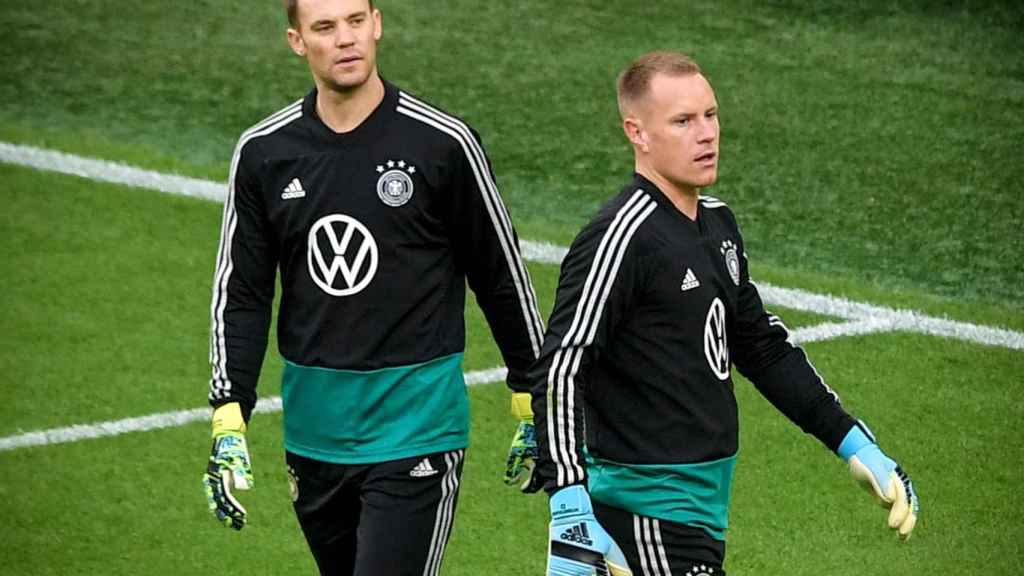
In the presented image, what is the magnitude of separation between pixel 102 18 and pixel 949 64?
20.2 ft

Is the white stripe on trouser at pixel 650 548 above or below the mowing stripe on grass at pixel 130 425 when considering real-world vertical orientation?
above

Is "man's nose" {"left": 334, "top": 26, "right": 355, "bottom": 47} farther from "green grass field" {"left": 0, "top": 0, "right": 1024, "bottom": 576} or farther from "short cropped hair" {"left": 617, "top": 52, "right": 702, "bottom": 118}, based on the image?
"green grass field" {"left": 0, "top": 0, "right": 1024, "bottom": 576}

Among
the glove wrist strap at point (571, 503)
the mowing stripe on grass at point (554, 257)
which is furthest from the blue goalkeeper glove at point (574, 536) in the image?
the mowing stripe on grass at point (554, 257)

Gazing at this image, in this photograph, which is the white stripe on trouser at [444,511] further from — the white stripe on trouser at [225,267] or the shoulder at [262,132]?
the shoulder at [262,132]

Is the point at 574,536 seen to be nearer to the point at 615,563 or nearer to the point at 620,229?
the point at 615,563

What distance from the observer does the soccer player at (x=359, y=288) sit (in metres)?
5.79

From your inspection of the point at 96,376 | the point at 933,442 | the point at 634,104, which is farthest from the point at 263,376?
the point at 634,104

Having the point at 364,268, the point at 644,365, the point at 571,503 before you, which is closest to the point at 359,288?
the point at 364,268

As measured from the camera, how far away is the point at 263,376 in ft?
31.8

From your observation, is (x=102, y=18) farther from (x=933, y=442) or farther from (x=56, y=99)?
(x=933, y=442)

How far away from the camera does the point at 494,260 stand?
5941 mm

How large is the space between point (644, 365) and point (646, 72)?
763mm

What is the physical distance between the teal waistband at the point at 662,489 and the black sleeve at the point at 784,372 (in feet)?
1.13

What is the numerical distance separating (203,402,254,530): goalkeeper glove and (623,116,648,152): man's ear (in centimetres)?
136
